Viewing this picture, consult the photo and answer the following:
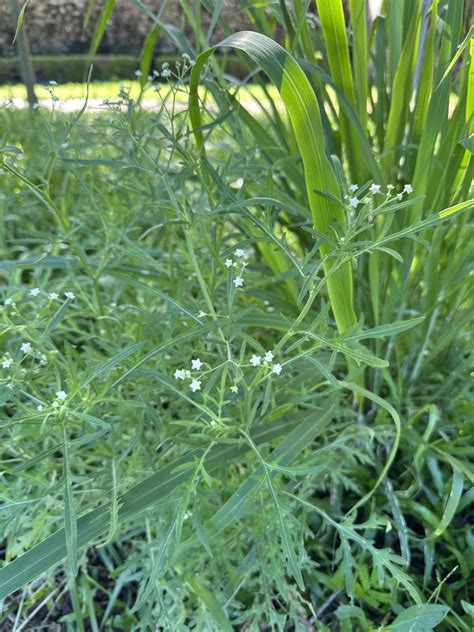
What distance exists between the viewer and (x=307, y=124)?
681 mm

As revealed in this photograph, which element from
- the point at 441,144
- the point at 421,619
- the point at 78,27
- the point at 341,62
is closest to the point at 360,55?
the point at 341,62

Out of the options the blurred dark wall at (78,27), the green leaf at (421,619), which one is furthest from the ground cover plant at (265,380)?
the blurred dark wall at (78,27)

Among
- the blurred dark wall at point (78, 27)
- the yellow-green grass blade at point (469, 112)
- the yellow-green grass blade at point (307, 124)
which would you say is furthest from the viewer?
the blurred dark wall at point (78, 27)

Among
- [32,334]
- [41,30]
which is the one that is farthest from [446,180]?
[41,30]

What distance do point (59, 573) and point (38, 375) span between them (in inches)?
17.9

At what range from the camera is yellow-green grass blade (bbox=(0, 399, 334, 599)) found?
0.64 m

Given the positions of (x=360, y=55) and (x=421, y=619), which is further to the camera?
(x=360, y=55)

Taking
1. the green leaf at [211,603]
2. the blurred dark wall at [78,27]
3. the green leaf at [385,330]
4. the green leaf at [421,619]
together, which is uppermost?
the green leaf at [385,330]

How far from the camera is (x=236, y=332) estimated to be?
2.31 feet

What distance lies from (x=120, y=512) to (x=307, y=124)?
0.47 m

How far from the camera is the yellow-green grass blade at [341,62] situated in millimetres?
788

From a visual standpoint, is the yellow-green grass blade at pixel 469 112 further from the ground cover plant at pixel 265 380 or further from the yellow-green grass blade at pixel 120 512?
the yellow-green grass blade at pixel 120 512

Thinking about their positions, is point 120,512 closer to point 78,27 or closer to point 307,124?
point 307,124

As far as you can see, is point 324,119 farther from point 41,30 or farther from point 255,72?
point 41,30
